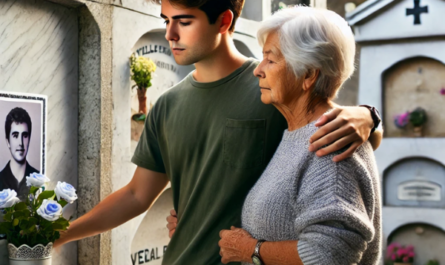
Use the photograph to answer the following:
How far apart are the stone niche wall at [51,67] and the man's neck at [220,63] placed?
152cm

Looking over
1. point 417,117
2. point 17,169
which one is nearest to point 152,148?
point 17,169

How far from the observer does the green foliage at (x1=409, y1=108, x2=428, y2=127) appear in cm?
1214

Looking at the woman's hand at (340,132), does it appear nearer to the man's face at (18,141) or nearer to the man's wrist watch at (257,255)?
the man's wrist watch at (257,255)

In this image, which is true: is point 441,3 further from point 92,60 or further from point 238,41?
point 92,60

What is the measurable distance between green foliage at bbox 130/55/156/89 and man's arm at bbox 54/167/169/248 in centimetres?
191

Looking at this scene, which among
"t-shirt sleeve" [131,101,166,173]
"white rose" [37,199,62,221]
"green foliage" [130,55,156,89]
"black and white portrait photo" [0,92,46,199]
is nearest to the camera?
"t-shirt sleeve" [131,101,166,173]

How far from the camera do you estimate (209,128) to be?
203 centimetres

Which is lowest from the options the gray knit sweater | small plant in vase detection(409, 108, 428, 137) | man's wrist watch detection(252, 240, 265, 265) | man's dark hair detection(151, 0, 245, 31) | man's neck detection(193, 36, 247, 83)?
man's wrist watch detection(252, 240, 265, 265)

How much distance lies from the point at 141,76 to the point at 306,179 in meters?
2.72

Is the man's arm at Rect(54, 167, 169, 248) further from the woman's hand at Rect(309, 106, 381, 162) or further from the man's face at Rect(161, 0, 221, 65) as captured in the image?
the woman's hand at Rect(309, 106, 381, 162)

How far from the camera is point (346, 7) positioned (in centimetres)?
1295

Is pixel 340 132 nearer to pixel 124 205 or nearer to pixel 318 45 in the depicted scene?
pixel 318 45

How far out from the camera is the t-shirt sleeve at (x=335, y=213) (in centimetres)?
152

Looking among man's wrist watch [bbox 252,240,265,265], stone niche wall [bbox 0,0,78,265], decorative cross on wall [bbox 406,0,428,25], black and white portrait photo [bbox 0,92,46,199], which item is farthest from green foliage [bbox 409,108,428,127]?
man's wrist watch [bbox 252,240,265,265]
